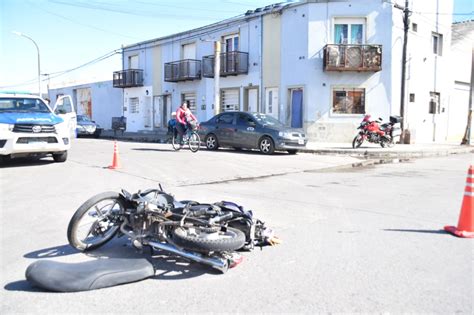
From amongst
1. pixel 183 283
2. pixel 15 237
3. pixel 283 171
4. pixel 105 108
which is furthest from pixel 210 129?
pixel 105 108

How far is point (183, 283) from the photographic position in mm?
3996

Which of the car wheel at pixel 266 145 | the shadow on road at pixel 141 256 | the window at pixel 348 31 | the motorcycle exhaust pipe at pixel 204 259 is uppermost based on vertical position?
the window at pixel 348 31

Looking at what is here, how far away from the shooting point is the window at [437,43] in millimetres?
24797

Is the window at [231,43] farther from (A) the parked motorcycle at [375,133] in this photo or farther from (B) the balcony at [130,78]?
(A) the parked motorcycle at [375,133]

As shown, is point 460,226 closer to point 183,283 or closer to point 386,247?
point 386,247

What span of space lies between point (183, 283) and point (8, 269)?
1763 millimetres

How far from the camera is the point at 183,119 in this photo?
15844mm

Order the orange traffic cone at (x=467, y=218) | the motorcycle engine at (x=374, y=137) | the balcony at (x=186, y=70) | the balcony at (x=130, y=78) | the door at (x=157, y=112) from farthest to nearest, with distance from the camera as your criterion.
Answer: the balcony at (x=130, y=78) < the door at (x=157, y=112) < the balcony at (x=186, y=70) < the motorcycle engine at (x=374, y=137) < the orange traffic cone at (x=467, y=218)

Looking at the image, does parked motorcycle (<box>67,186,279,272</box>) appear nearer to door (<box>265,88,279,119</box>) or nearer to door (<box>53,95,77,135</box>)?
door (<box>53,95,77,135</box>)

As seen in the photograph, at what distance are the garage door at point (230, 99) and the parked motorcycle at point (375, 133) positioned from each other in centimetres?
878

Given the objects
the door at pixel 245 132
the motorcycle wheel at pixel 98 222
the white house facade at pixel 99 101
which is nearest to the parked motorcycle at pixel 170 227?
the motorcycle wheel at pixel 98 222

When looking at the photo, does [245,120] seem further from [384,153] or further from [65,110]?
[65,110]

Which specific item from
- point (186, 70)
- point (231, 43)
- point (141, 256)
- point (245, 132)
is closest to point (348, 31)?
point (231, 43)

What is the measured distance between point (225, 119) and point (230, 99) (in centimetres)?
869
